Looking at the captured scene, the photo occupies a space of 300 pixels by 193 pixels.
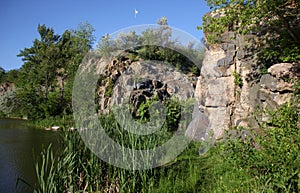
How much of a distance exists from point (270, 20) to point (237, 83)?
1.50m

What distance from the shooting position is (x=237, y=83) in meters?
5.37

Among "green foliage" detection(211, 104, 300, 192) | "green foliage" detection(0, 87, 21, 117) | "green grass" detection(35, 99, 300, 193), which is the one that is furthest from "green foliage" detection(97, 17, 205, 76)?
"green foliage" detection(0, 87, 21, 117)

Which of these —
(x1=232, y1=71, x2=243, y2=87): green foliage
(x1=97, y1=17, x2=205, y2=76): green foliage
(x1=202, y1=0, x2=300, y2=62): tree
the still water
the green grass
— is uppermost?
(x1=97, y1=17, x2=205, y2=76): green foliage

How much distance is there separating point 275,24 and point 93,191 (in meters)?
3.62

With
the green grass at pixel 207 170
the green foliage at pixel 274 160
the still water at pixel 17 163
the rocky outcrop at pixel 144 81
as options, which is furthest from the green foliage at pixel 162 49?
the green foliage at pixel 274 160

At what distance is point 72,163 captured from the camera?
9.38 ft

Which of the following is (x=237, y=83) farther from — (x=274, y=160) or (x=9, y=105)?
(x=9, y=105)

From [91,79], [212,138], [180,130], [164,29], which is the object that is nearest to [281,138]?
[212,138]

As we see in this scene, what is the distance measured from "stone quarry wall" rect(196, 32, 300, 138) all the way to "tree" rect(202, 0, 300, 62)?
11.1 inches

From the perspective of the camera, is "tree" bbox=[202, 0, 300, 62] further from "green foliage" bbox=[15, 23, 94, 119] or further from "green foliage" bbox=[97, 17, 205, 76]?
"green foliage" bbox=[15, 23, 94, 119]

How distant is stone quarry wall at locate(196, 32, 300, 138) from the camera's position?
14.6 feet

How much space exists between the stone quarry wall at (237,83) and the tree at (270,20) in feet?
0.92

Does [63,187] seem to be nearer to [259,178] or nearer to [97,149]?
[97,149]

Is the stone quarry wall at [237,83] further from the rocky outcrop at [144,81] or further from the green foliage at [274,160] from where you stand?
the rocky outcrop at [144,81]
